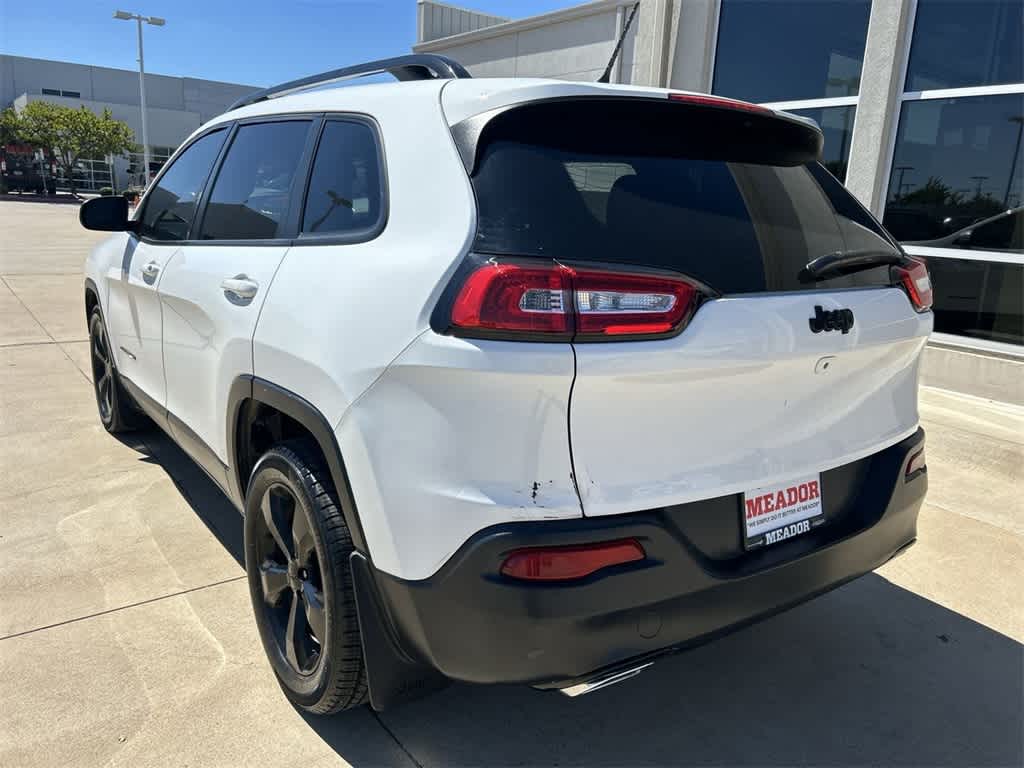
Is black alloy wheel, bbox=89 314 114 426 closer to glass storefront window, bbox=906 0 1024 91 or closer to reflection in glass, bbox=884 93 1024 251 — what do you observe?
reflection in glass, bbox=884 93 1024 251

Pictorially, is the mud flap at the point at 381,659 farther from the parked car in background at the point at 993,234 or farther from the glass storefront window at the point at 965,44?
the glass storefront window at the point at 965,44

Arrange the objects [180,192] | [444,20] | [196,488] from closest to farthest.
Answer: [180,192] → [196,488] → [444,20]

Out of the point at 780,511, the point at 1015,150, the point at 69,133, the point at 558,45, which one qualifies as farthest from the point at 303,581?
the point at 69,133

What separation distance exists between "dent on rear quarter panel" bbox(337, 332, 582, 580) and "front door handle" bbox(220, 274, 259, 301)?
0.90 meters

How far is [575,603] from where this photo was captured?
5.56 feet

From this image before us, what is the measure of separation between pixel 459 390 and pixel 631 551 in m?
0.52

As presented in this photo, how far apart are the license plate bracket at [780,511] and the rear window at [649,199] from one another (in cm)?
52

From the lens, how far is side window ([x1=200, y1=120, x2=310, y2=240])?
2.60 m

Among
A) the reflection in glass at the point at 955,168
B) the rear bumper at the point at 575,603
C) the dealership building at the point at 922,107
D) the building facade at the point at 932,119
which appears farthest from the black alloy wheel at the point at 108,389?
the reflection in glass at the point at 955,168

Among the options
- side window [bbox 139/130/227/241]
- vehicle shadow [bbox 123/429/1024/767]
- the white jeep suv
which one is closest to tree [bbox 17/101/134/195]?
side window [bbox 139/130/227/241]

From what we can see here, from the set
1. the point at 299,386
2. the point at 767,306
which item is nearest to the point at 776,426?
the point at 767,306

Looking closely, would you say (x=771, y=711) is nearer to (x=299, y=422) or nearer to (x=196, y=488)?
(x=299, y=422)

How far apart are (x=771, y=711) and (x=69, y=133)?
5194cm

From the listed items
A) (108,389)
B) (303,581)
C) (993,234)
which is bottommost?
(108,389)
